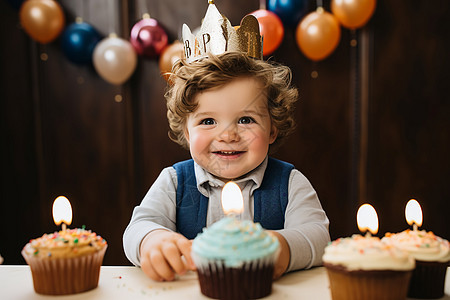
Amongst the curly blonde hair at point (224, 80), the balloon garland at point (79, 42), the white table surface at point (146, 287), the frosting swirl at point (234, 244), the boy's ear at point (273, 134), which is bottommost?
the white table surface at point (146, 287)

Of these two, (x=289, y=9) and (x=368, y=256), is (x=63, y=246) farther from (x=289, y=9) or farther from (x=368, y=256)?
(x=289, y=9)

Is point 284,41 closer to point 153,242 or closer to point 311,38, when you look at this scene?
point 311,38

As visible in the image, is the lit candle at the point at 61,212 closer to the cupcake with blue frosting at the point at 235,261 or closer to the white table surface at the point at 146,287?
the white table surface at the point at 146,287

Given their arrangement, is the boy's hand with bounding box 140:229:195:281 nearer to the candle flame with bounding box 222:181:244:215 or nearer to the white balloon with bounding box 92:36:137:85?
the candle flame with bounding box 222:181:244:215

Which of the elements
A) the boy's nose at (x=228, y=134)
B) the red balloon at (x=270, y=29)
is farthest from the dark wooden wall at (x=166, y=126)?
the boy's nose at (x=228, y=134)

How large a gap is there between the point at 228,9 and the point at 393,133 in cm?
132

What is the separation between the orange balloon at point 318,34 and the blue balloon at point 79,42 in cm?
126

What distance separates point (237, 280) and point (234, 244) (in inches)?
2.8

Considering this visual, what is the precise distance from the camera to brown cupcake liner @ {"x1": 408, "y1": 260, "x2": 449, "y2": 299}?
80 centimetres

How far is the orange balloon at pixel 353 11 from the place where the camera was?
2.41m

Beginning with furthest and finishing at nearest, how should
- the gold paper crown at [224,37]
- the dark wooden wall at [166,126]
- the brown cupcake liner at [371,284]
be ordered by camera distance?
the dark wooden wall at [166,126]
the gold paper crown at [224,37]
the brown cupcake liner at [371,284]

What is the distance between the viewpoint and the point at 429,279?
2.63ft

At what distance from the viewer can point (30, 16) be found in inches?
96.7

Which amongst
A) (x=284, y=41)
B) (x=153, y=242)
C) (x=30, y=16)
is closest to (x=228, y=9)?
(x=284, y=41)
